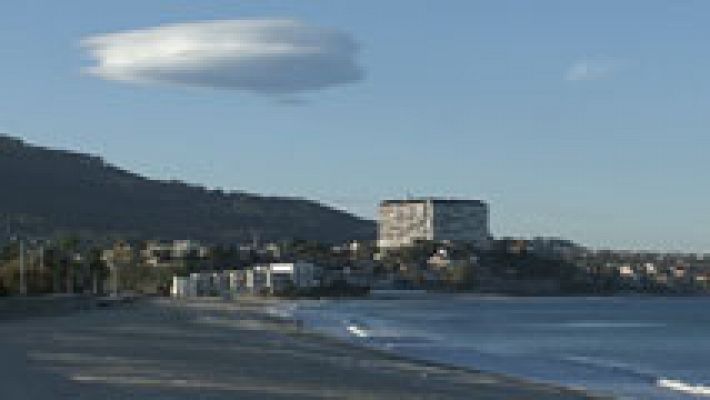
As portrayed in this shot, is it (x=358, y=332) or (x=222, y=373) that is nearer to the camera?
(x=222, y=373)

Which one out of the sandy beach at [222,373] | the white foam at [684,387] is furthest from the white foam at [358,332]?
the white foam at [684,387]

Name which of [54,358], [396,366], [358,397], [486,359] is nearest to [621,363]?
[486,359]

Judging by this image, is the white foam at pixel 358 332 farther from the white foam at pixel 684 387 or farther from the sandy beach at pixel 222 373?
the white foam at pixel 684 387

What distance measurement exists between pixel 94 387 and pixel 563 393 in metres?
9.39

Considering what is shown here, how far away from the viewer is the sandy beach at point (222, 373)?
91.2ft

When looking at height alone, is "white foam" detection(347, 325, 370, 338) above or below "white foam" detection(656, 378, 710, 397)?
above

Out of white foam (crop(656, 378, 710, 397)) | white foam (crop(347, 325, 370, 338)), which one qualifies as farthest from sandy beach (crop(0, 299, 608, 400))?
white foam (crop(347, 325, 370, 338))

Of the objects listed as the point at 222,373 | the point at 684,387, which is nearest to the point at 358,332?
the point at 684,387

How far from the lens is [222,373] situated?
33531 millimetres

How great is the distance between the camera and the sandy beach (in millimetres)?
27797

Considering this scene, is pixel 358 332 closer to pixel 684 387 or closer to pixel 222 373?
pixel 684 387

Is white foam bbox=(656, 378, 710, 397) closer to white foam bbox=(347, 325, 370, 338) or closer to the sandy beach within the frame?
the sandy beach

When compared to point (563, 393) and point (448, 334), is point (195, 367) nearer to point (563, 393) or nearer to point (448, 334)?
point (563, 393)

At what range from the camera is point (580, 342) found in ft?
254
